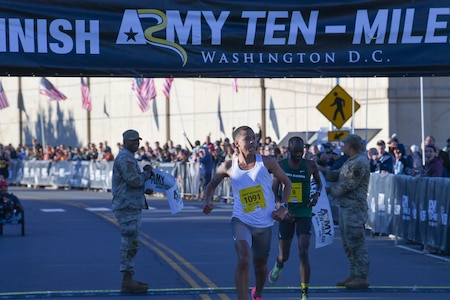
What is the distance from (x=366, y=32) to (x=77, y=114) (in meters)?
47.2

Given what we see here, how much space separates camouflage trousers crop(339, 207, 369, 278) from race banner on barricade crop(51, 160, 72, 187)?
113 feet

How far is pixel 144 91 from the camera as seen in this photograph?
46.5m

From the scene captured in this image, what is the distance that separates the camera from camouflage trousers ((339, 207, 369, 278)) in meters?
14.1

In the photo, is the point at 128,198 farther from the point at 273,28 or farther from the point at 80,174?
the point at 80,174

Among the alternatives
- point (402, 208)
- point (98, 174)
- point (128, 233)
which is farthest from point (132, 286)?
point (98, 174)

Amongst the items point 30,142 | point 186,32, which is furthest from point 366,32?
point 30,142

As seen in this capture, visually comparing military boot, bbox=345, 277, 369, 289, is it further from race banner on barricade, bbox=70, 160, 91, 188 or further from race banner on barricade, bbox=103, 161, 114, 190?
race banner on barricade, bbox=70, 160, 91, 188

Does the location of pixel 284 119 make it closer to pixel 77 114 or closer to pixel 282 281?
pixel 77 114

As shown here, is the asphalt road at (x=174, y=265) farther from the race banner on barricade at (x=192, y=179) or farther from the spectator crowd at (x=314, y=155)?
the race banner on barricade at (x=192, y=179)

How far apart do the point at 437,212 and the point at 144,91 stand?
95.9ft

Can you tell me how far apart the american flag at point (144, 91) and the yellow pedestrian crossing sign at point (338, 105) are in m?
20.9

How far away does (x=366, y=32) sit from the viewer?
13250 millimetres

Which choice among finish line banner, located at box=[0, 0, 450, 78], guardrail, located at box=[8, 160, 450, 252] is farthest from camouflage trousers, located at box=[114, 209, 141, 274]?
guardrail, located at box=[8, 160, 450, 252]

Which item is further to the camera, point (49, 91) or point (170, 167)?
point (49, 91)
